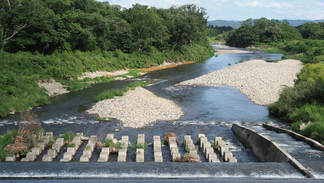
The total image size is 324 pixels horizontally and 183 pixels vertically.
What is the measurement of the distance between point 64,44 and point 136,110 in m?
19.2

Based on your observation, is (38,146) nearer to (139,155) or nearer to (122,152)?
(122,152)

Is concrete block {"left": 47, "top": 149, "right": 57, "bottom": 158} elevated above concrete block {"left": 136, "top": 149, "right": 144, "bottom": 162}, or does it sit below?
above

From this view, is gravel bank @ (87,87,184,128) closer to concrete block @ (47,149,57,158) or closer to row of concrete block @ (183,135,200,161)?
row of concrete block @ (183,135,200,161)

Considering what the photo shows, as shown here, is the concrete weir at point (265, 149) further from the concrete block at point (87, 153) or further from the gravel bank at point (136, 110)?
the concrete block at point (87, 153)

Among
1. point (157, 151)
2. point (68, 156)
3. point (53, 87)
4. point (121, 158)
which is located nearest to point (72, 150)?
point (68, 156)

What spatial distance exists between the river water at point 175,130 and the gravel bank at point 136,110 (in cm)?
71

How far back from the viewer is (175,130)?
13.9 metres

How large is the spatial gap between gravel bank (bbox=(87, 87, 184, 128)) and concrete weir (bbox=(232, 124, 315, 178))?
532 centimetres

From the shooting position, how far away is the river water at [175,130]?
7020 millimetres

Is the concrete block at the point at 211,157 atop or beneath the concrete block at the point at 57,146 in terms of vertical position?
beneath

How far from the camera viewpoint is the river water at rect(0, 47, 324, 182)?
23.0ft

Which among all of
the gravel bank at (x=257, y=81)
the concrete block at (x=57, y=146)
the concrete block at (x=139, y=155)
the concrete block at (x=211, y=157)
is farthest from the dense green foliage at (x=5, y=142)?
the gravel bank at (x=257, y=81)

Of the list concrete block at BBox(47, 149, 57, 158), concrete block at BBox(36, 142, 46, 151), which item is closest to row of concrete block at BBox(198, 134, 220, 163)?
concrete block at BBox(47, 149, 57, 158)

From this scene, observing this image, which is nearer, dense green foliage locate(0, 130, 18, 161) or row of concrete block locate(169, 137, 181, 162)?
dense green foliage locate(0, 130, 18, 161)
